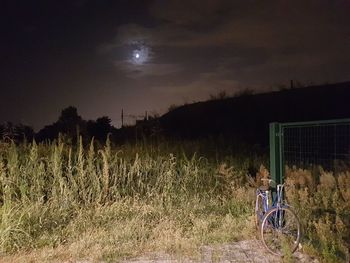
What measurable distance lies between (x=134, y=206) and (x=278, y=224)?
116 inches

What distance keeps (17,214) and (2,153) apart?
302 centimetres

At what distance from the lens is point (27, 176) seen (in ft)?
31.2

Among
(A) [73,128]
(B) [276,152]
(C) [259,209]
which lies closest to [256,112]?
(A) [73,128]

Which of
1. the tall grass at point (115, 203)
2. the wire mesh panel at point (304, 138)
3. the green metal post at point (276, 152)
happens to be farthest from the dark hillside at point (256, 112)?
the green metal post at point (276, 152)

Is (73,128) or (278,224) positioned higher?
(73,128)

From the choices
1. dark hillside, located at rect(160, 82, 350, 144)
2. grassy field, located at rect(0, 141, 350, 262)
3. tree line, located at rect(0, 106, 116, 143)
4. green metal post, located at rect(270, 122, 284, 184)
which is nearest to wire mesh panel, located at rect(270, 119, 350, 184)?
green metal post, located at rect(270, 122, 284, 184)

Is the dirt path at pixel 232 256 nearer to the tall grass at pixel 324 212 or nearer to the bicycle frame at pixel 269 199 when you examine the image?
the tall grass at pixel 324 212

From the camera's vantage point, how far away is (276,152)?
7.89 meters

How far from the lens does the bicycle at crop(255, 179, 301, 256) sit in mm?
6820

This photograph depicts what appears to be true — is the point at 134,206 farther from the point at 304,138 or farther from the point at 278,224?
the point at 304,138

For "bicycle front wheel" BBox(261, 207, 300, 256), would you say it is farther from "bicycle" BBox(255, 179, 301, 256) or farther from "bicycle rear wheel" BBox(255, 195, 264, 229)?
"bicycle rear wheel" BBox(255, 195, 264, 229)

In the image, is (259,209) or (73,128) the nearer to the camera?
(259,209)

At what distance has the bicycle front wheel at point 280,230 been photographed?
681 cm

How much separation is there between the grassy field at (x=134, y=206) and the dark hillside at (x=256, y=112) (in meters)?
16.4
